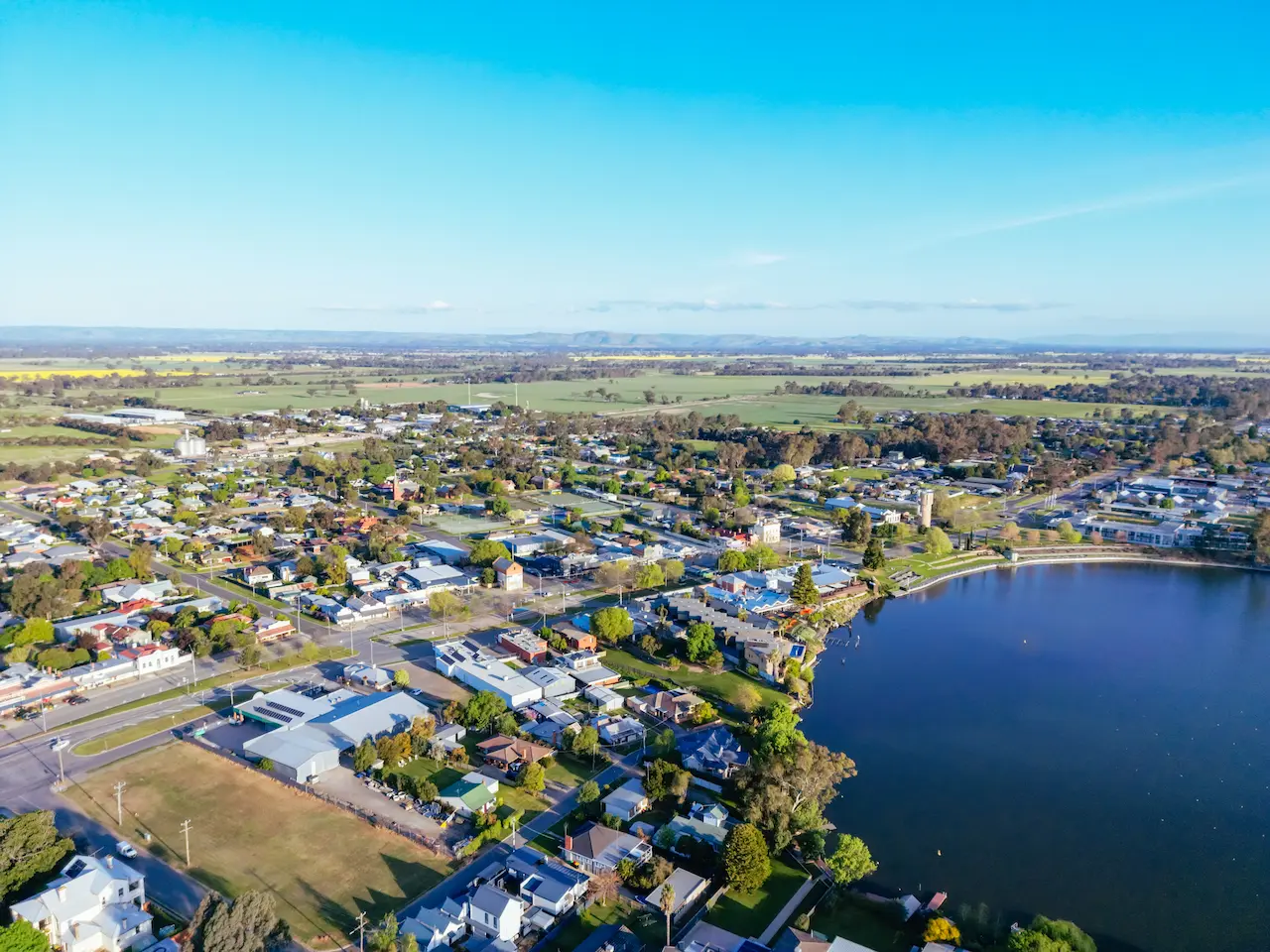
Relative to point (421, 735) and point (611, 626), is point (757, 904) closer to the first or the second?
point (421, 735)

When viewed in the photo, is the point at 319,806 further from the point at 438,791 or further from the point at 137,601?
the point at 137,601

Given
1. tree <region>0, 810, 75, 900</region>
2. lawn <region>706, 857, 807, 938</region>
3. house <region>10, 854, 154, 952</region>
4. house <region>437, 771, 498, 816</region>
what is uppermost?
tree <region>0, 810, 75, 900</region>

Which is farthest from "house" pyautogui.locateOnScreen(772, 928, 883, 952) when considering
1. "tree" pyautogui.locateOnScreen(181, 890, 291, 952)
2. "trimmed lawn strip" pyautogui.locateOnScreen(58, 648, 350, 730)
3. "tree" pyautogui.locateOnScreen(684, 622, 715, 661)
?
"trimmed lawn strip" pyautogui.locateOnScreen(58, 648, 350, 730)

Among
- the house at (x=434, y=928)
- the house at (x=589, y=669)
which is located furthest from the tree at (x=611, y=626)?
the house at (x=434, y=928)

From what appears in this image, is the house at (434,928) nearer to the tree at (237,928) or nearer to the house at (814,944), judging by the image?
the tree at (237,928)

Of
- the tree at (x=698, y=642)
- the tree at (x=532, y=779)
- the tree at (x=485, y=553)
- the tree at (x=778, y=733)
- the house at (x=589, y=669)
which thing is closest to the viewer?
the tree at (x=532, y=779)

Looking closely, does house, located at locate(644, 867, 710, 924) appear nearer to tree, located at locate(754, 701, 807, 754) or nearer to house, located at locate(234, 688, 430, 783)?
tree, located at locate(754, 701, 807, 754)
